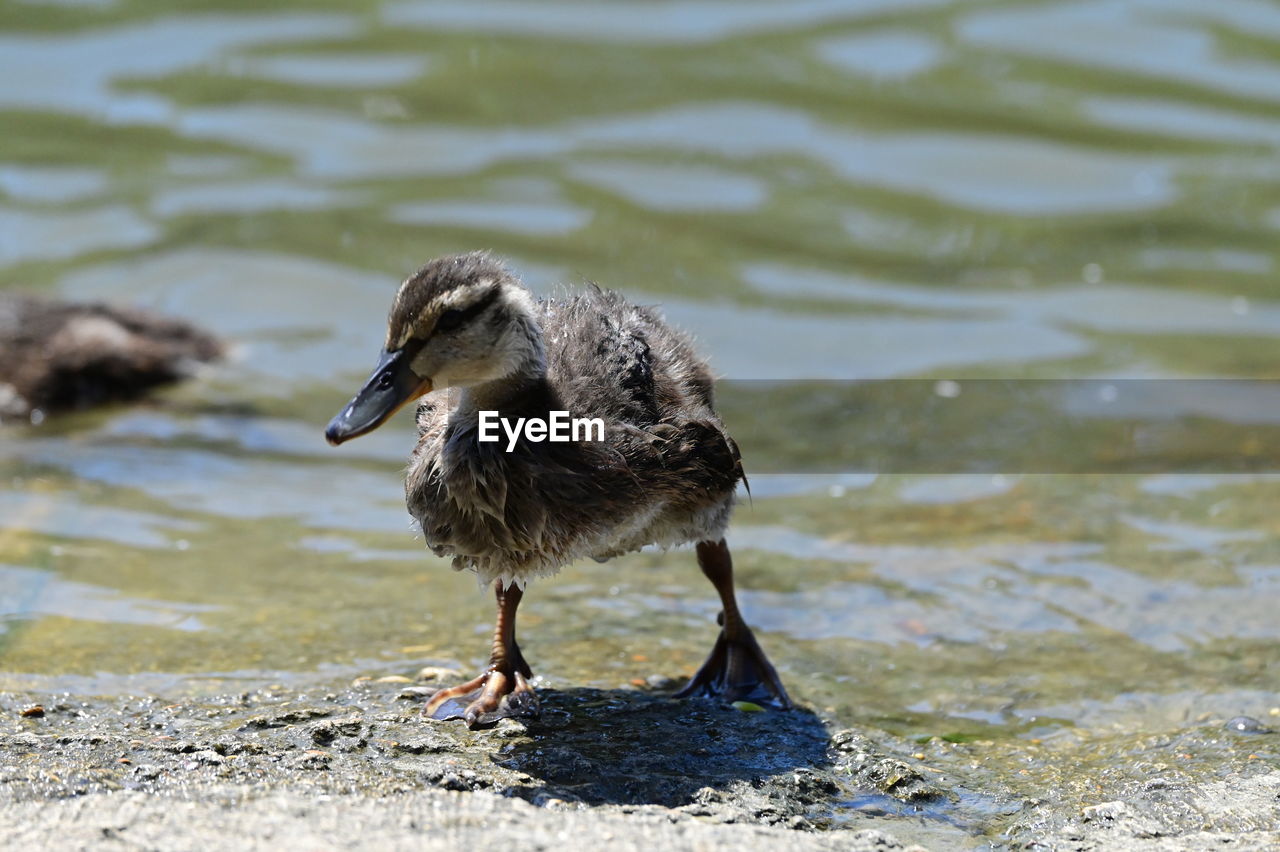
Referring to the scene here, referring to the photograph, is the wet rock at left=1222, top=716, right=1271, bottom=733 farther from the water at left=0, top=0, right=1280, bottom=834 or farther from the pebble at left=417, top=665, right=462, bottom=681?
the pebble at left=417, top=665, right=462, bottom=681

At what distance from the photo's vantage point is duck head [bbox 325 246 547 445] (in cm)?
488

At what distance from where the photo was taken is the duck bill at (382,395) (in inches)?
190

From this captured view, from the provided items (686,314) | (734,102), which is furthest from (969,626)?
(734,102)

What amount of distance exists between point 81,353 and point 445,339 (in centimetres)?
543

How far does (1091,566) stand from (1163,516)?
851 millimetres

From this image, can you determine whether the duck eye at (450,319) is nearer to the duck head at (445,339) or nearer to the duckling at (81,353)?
the duck head at (445,339)

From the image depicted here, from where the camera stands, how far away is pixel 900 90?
1398 centimetres

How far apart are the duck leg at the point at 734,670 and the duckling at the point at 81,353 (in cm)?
530

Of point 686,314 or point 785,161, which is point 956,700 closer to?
point 686,314

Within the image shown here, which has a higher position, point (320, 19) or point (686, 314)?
point (320, 19)

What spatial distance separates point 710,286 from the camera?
11.3m

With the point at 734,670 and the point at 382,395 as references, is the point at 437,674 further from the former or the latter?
the point at 382,395

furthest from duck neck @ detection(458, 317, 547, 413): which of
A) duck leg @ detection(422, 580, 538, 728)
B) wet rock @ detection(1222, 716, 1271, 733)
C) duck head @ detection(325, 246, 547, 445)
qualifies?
wet rock @ detection(1222, 716, 1271, 733)

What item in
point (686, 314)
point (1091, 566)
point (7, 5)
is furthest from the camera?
point (7, 5)
